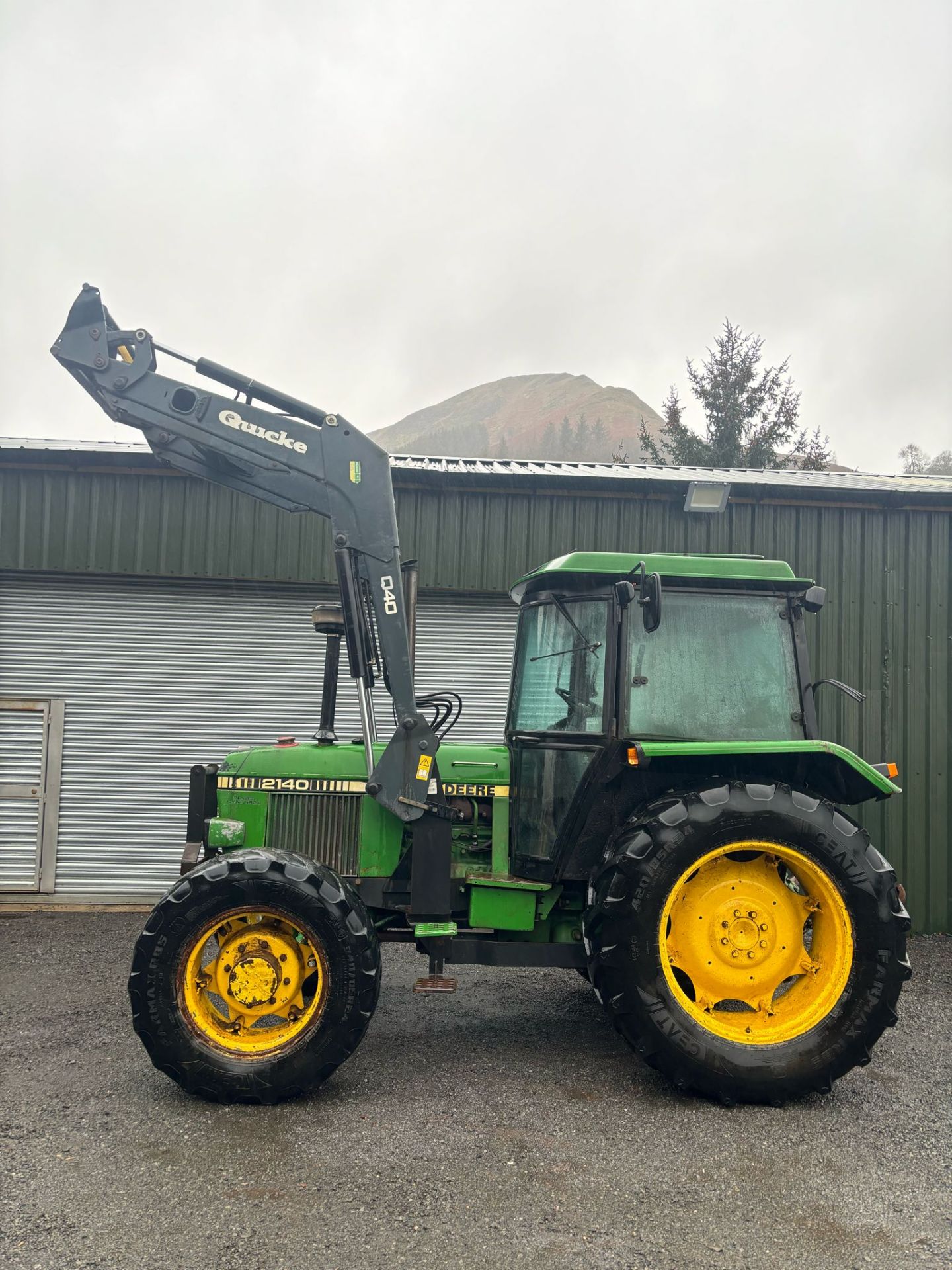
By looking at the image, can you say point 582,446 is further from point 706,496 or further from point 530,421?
point 706,496

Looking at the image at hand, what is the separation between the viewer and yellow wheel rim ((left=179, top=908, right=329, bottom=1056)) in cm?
412

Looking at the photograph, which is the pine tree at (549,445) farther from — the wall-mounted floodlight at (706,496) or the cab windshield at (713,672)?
the cab windshield at (713,672)

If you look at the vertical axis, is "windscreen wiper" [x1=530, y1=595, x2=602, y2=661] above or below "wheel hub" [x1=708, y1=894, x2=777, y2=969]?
above

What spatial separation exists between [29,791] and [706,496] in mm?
6649

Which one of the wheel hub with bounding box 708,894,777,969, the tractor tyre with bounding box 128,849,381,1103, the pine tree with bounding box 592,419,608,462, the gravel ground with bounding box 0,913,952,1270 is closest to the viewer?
the gravel ground with bounding box 0,913,952,1270

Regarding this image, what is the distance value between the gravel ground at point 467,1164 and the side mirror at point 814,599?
228 centimetres

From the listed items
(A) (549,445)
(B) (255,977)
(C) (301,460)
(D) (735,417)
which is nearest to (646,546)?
(C) (301,460)

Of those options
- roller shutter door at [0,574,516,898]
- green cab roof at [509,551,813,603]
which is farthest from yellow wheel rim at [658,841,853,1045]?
roller shutter door at [0,574,516,898]

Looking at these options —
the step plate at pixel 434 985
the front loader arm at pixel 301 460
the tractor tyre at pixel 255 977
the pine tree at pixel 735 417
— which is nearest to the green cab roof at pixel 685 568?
the front loader arm at pixel 301 460

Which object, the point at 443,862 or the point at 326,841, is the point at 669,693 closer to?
the point at 443,862

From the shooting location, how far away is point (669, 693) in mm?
4605

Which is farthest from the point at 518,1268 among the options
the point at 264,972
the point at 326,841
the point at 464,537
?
the point at 464,537

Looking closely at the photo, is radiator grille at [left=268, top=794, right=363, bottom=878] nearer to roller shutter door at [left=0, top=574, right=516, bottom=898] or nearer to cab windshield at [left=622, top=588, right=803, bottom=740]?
cab windshield at [left=622, top=588, right=803, bottom=740]

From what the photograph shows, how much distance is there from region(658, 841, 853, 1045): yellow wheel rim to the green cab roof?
1.35m
